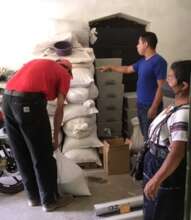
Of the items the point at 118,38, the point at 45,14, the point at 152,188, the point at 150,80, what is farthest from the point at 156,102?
the point at 45,14

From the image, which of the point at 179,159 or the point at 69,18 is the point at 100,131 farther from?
the point at 179,159

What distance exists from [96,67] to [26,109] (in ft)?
7.10

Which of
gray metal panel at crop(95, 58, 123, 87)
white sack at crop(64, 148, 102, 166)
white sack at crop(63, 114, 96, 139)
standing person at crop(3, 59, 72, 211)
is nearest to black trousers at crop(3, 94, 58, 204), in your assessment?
standing person at crop(3, 59, 72, 211)

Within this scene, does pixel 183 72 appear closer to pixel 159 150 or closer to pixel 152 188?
pixel 159 150

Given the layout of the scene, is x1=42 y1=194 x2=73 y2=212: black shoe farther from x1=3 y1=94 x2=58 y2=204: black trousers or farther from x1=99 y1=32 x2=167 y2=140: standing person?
x1=99 y1=32 x2=167 y2=140: standing person

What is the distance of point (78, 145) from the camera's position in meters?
4.23

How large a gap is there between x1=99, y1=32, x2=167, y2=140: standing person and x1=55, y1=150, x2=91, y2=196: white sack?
30.5 inches

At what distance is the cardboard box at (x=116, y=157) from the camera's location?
408cm

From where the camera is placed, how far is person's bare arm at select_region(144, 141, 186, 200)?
1.88 m

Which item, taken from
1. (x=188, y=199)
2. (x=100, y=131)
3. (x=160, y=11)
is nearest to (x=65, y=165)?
(x=100, y=131)

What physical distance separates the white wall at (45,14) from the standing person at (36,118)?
6.16 feet

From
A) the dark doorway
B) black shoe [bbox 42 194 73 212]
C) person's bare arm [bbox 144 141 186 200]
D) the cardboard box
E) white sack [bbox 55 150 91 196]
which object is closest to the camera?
person's bare arm [bbox 144 141 186 200]

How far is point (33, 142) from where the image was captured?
10.2 ft

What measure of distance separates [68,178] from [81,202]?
0.26m
